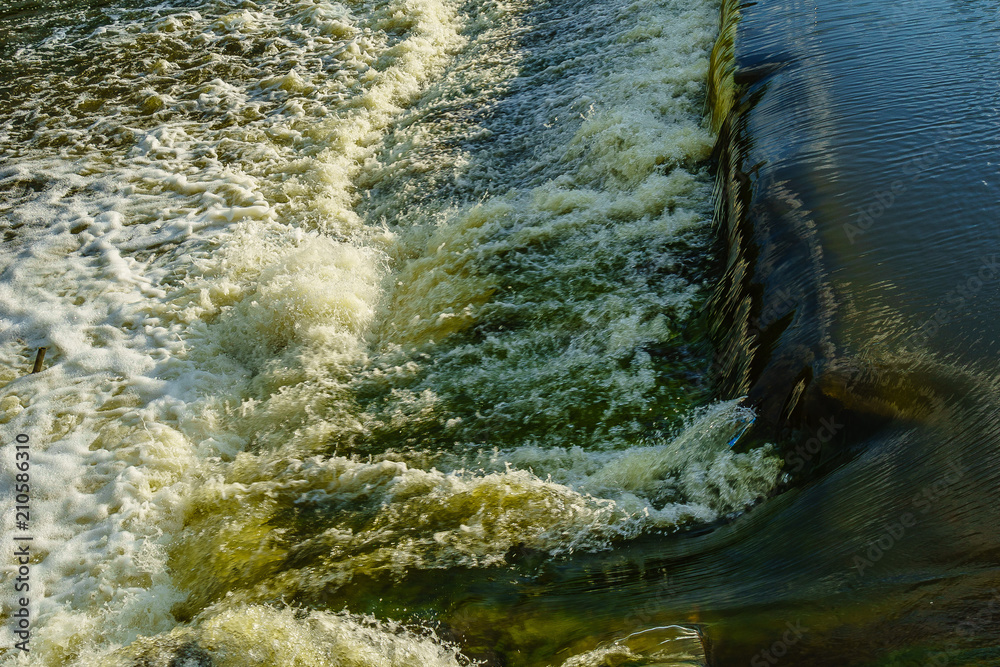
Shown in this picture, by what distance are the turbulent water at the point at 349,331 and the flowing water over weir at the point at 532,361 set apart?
24 millimetres

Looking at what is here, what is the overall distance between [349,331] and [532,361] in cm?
134

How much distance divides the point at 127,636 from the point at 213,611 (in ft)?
1.44

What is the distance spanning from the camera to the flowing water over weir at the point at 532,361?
9.11 ft

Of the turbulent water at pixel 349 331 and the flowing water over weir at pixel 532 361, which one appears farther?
the turbulent water at pixel 349 331

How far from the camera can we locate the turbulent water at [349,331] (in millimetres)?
3211

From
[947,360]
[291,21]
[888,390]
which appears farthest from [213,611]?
[291,21]

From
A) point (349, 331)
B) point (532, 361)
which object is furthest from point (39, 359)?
point (532, 361)

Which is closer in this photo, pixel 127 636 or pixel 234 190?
pixel 127 636

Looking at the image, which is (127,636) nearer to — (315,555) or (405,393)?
(315,555)

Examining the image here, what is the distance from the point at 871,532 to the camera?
271 cm

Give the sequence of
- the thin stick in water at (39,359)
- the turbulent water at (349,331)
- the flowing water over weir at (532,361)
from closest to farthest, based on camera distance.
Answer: the flowing water over weir at (532,361) < the turbulent water at (349,331) < the thin stick in water at (39,359)

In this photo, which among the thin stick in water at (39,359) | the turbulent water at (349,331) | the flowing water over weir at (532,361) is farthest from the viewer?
the thin stick in water at (39,359)

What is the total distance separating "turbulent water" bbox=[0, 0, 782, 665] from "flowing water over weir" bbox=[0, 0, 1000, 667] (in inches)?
0.9

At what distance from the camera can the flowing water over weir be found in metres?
2.78
